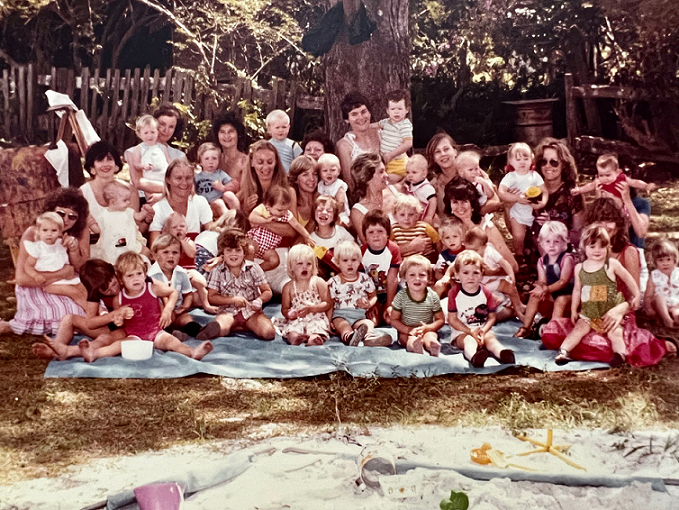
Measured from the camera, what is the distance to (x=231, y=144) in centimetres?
662

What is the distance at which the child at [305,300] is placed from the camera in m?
6.16

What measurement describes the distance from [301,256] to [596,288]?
1.92 m

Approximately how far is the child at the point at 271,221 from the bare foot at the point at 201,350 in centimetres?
75

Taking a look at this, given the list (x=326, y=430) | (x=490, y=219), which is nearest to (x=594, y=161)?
(x=490, y=219)

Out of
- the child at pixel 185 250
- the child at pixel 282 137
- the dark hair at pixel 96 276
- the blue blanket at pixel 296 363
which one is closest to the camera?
the blue blanket at pixel 296 363

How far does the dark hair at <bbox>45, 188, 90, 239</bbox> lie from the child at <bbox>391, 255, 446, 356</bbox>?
216 cm

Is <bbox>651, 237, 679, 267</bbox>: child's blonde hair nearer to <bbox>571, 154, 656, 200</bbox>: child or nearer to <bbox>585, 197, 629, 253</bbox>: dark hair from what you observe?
<bbox>585, 197, 629, 253</bbox>: dark hair

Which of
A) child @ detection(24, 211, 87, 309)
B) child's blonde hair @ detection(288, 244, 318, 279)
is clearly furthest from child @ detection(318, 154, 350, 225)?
child @ detection(24, 211, 87, 309)

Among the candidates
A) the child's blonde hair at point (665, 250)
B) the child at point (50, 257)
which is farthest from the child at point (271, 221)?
the child's blonde hair at point (665, 250)

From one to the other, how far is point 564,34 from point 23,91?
3.80 metres

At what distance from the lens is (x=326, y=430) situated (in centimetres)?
529

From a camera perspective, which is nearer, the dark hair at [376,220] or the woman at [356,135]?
the dark hair at [376,220]

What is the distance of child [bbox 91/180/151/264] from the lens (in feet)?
20.7

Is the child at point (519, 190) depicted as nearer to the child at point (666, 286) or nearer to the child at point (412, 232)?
the child at point (412, 232)
